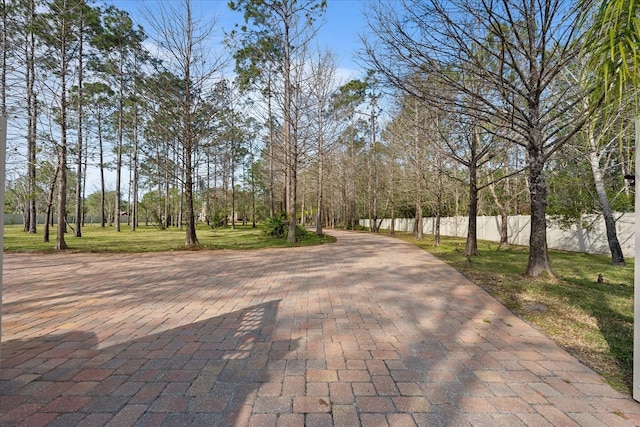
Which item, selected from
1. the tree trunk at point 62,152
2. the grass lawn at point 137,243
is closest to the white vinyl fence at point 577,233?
the grass lawn at point 137,243

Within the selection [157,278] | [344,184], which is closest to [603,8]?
[157,278]

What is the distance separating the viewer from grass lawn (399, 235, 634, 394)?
2746 millimetres

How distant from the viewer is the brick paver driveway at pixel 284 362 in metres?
1.90

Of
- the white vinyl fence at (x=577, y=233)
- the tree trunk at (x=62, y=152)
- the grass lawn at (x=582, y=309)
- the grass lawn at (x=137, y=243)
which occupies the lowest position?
the grass lawn at (x=582, y=309)

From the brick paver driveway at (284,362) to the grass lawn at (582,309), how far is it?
0.23m

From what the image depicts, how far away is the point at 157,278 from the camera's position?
20.0 ft

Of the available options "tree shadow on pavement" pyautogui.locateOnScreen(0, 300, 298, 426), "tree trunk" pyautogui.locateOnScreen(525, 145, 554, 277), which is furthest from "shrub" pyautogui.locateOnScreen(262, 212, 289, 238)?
→ "tree shadow on pavement" pyautogui.locateOnScreen(0, 300, 298, 426)

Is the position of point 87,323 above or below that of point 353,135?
below

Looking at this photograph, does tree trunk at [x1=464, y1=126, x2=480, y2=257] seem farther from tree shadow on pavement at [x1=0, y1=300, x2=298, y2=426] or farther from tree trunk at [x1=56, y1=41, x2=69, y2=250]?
tree trunk at [x1=56, y1=41, x2=69, y2=250]

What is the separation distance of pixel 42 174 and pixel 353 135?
65.5 feet

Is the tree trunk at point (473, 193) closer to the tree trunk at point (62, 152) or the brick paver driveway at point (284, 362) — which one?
the brick paver driveway at point (284, 362)

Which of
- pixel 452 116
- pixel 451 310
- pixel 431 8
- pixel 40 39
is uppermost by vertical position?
pixel 40 39

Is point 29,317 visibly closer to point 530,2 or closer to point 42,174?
point 530,2

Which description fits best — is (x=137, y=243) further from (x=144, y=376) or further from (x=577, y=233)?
(x=577, y=233)
